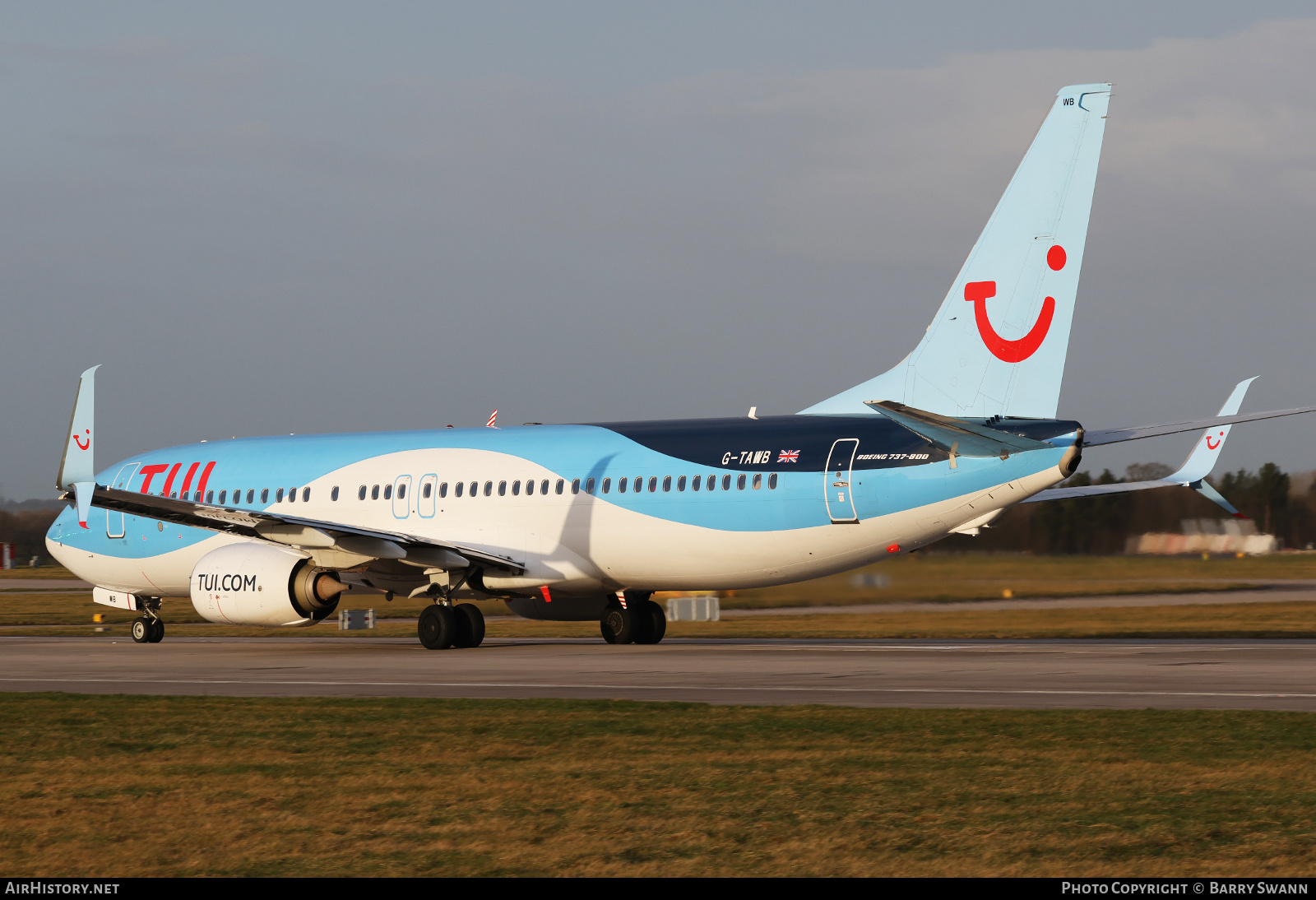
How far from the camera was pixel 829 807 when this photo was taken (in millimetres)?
8953

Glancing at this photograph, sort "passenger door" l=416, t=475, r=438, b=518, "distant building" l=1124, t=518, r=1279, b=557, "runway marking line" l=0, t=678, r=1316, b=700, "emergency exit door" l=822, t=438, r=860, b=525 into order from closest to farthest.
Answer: "runway marking line" l=0, t=678, r=1316, b=700 → "emergency exit door" l=822, t=438, r=860, b=525 → "passenger door" l=416, t=475, r=438, b=518 → "distant building" l=1124, t=518, r=1279, b=557

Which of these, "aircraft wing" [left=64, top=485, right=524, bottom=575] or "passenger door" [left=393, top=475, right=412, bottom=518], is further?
"passenger door" [left=393, top=475, right=412, bottom=518]

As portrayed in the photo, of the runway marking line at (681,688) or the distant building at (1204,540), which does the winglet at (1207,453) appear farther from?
the runway marking line at (681,688)

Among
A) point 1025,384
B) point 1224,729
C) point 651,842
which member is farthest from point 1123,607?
point 651,842

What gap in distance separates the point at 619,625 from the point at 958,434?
9158mm

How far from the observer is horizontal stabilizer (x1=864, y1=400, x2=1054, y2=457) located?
71.7 feet

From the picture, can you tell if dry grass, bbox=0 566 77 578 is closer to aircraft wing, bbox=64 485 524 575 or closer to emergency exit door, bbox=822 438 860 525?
aircraft wing, bbox=64 485 524 575

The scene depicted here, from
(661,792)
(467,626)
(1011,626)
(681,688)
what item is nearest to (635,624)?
(467,626)

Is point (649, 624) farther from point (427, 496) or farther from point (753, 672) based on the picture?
point (753, 672)

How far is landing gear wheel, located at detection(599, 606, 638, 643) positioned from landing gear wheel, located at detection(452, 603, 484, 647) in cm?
293

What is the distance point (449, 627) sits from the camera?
26.5 metres

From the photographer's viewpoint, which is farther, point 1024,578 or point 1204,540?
point 1204,540

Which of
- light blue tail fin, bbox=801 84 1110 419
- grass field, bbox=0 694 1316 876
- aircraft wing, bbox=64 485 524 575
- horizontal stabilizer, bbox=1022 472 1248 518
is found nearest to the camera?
grass field, bbox=0 694 1316 876

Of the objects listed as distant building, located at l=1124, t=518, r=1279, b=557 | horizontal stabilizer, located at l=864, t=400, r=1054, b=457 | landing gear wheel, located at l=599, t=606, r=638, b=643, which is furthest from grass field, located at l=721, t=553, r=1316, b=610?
horizontal stabilizer, located at l=864, t=400, r=1054, b=457
